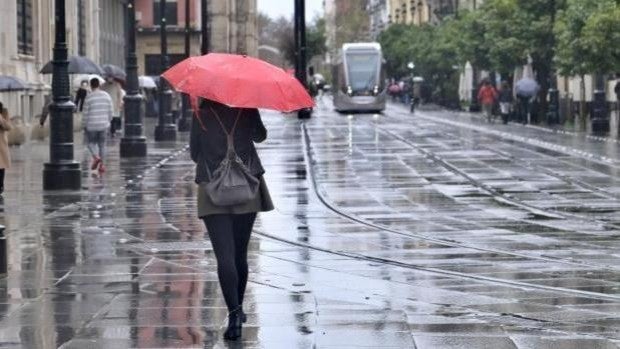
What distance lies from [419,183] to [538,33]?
3365 centimetres

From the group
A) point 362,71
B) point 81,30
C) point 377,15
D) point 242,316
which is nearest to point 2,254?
point 242,316

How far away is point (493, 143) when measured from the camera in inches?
1624

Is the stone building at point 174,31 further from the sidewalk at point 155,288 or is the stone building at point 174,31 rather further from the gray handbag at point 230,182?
the gray handbag at point 230,182

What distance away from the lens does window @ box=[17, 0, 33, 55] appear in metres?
48.1

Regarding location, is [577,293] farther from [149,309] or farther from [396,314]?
A: [149,309]

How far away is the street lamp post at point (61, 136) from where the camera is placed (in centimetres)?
2447

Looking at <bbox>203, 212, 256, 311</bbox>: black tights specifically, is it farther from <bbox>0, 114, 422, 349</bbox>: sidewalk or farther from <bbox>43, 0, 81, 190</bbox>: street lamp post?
<bbox>43, 0, 81, 190</bbox>: street lamp post

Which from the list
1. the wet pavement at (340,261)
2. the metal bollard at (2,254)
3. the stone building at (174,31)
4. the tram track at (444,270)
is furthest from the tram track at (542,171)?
the stone building at (174,31)

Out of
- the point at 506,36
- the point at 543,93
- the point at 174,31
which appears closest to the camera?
the point at 543,93

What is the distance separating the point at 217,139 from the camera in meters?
10.6

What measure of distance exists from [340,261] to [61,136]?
35.2ft

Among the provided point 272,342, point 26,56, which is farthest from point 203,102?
point 26,56

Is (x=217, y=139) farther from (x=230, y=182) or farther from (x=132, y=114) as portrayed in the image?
(x=132, y=114)

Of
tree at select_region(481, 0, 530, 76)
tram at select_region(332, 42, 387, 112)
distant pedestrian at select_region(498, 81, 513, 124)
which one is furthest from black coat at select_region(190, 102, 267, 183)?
tram at select_region(332, 42, 387, 112)
